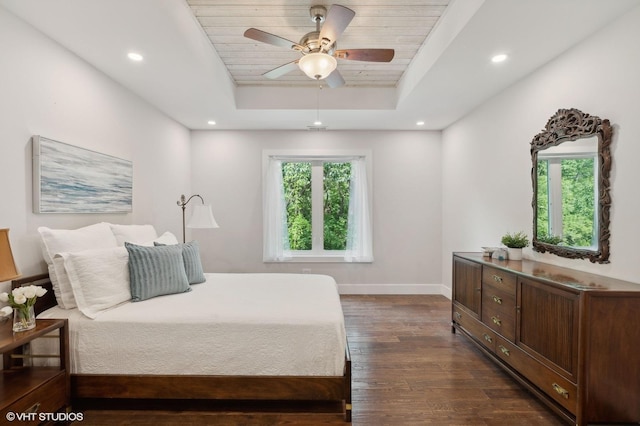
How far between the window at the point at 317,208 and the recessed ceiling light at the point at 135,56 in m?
2.24

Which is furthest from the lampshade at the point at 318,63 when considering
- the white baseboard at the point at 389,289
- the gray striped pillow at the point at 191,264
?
the white baseboard at the point at 389,289

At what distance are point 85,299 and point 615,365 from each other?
3202 millimetres

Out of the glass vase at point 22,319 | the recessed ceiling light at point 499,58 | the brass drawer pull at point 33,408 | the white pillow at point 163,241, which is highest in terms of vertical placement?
the recessed ceiling light at point 499,58

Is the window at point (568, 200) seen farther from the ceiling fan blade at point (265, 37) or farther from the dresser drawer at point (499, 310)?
the ceiling fan blade at point (265, 37)

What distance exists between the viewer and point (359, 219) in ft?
15.1

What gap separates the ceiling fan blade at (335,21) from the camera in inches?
71.1

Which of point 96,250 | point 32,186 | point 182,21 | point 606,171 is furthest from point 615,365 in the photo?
point 32,186

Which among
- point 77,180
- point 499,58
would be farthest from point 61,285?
point 499,58

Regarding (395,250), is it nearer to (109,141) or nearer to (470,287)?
(470,287)

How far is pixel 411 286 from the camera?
15.3 feet

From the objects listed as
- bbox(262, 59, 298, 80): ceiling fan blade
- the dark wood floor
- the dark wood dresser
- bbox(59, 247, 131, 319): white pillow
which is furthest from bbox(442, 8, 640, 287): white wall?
bbox(59, 247, 131, 319): white pillow

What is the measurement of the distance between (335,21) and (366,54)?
0.45m

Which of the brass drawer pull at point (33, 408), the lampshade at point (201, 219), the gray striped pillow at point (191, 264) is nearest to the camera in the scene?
the brass drawer pull at point (33, 408)

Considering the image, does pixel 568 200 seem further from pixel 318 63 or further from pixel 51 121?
pixel 51 121
